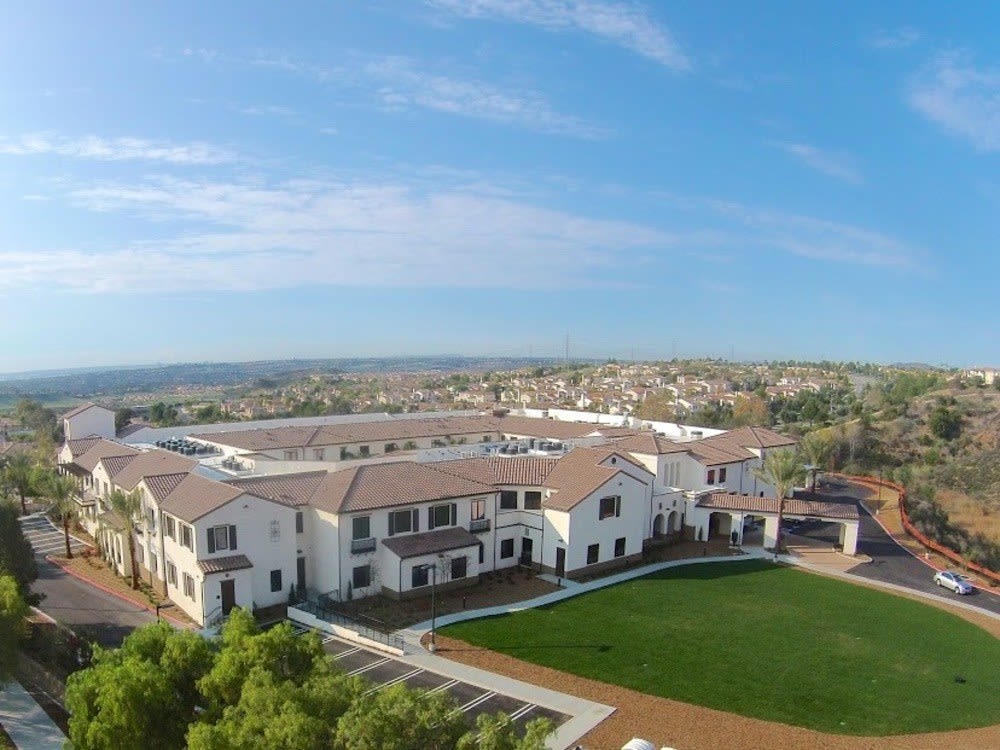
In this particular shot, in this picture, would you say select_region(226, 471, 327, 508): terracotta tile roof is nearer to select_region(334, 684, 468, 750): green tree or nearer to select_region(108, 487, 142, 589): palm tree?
select_region(108, 487, 142, 589): palm tree

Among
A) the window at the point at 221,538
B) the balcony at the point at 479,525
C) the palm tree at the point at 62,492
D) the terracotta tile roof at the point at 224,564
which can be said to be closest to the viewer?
the terracotta tile roof at the point at 224,564

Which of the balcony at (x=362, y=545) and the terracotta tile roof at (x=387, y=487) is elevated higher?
the terracotta tile roof at (x=387, y=487)

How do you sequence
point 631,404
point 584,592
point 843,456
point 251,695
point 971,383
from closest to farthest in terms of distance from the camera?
point 251,695, point 584,592, point 843,456, point 971,383, point 631,404

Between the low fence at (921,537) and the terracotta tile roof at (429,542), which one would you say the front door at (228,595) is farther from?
the low fence at (921,537)

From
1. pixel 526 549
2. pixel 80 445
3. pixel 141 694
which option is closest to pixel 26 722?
pixel 141 694

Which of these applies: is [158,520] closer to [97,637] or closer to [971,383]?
[97,637]

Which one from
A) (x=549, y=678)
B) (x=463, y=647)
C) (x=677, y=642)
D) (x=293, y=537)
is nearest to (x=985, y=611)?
(x=677, y=642)

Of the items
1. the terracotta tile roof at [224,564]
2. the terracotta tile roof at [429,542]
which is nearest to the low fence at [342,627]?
the terracotta tile roof at [224,564]
